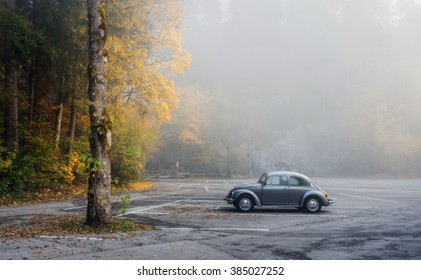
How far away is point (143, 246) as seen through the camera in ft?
23.8

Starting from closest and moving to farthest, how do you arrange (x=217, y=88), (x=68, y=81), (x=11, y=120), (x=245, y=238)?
1. (x=245, y=238)
2. (x=11, y=120)
3. (x=68, y=81)
4. (x=217, y=88)

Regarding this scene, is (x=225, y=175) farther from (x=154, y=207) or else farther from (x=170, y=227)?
(x=170, y=227)

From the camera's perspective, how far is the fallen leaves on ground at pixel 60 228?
8.52 m

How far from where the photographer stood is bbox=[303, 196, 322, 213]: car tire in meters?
12.6

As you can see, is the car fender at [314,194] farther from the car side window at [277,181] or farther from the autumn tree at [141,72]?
the autumn tree at [141,72]

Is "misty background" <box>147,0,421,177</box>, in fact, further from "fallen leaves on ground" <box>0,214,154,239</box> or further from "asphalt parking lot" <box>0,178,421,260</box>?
"fallen leaves on ground" <box>0,214,154,239</box>

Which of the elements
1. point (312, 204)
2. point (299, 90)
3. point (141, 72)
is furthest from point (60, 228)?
point (299, 90)

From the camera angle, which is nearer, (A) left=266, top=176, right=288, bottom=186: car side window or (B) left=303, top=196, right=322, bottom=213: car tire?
(B) left=303, top=196, right=322, bottom=213: car tire

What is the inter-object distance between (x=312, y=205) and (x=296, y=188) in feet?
2.78

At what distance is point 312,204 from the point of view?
1265 cm

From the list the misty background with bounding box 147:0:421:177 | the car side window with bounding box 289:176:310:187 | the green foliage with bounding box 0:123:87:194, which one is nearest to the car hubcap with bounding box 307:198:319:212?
the car side window with bounding box 289:176:310:187

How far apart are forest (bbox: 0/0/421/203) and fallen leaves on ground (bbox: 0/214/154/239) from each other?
1.86 m

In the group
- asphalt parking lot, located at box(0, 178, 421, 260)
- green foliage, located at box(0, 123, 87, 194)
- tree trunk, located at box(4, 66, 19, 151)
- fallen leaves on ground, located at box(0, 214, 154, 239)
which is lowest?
asphalt parking lot, located at box(0, 178, 421, 260)

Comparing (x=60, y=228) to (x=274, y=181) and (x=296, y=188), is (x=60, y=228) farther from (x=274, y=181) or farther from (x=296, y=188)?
(x=296, y=188)
